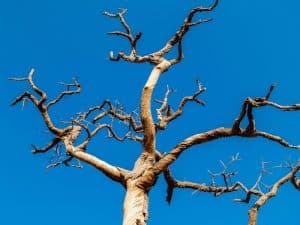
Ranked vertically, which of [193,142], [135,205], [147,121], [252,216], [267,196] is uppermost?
[147,121]

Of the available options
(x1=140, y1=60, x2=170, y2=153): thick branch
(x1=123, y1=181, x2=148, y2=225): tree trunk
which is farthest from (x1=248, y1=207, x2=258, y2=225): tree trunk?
(x1=140, y1=60, x2=170, y2=153): thick branch

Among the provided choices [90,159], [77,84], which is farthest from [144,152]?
[77,84]

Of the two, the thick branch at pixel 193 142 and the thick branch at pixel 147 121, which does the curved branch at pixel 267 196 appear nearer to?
the thick branch at pixel 193 142

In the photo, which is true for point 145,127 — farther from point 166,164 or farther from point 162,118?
point 162,118

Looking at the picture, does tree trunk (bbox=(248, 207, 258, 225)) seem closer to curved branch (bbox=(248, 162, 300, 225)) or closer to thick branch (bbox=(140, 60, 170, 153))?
curved branch (bbox=(248, 162, 300, 225))

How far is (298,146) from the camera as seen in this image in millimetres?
9016

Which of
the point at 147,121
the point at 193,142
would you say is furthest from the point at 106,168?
the point at 193,142

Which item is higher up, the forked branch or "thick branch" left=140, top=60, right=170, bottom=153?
the forked branch

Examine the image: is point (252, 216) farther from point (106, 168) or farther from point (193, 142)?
point (106, 168)

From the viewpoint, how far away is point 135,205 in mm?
8594

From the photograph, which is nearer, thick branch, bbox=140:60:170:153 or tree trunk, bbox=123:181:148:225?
tree trunk, bbox=123:181:148:225

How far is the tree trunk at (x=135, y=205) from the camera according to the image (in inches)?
333

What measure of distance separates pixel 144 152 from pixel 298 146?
2545mm

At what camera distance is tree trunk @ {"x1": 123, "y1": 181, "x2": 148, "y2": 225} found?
8453mm
